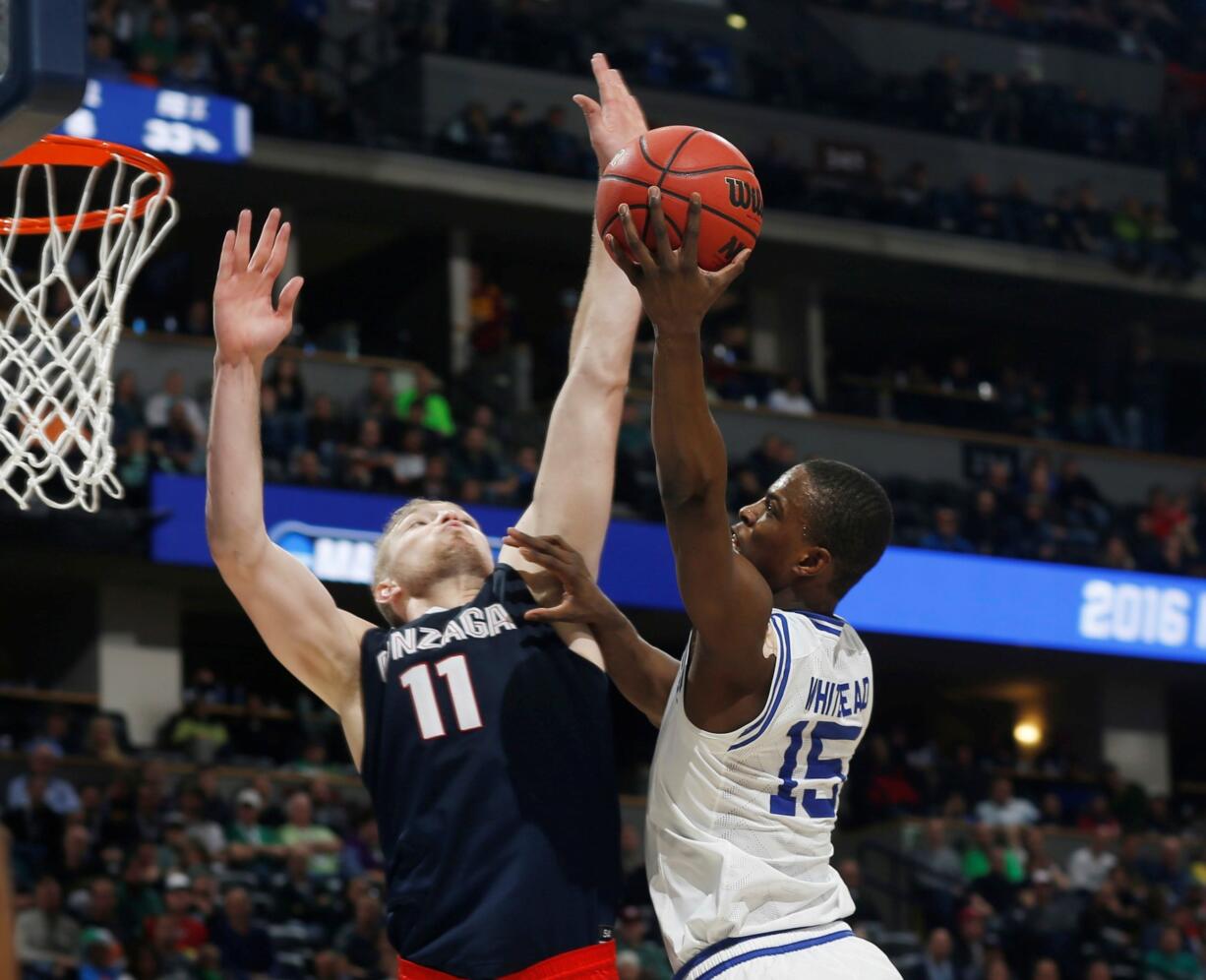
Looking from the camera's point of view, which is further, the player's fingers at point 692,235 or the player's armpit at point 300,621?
the player's armpit at point 300,621

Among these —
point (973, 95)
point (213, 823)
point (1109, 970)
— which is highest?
point (973, 95)

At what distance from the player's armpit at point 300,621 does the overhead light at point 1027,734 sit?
1924 cm

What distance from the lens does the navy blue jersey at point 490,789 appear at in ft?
13.7

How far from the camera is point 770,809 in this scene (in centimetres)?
418

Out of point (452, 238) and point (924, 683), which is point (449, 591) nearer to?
point (452, 238)

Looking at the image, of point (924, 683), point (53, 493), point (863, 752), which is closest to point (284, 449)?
point (53, 493)

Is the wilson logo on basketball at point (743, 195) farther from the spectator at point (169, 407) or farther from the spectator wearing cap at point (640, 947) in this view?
the spectator at point (169, 407)

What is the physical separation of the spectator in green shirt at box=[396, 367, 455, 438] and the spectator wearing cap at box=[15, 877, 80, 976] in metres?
7.05

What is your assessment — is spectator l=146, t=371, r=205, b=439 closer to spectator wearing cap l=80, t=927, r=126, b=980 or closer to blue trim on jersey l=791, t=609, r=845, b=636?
spectator wearing cap l=80, t=927, r=126, b=980

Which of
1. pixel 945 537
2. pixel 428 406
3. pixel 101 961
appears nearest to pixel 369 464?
pixel 428 406

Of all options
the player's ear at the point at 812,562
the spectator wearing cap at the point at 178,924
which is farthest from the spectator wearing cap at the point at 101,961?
the player's ear at the point at 812,562

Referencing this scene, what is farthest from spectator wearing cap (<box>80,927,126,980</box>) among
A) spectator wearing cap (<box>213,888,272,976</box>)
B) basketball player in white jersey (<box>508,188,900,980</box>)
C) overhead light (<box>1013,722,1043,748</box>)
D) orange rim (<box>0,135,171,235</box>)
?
overhead light (<box>1013,722,1043,748</box>)

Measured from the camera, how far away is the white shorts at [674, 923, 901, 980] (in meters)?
4.09

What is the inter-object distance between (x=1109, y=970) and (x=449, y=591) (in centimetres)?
1196
